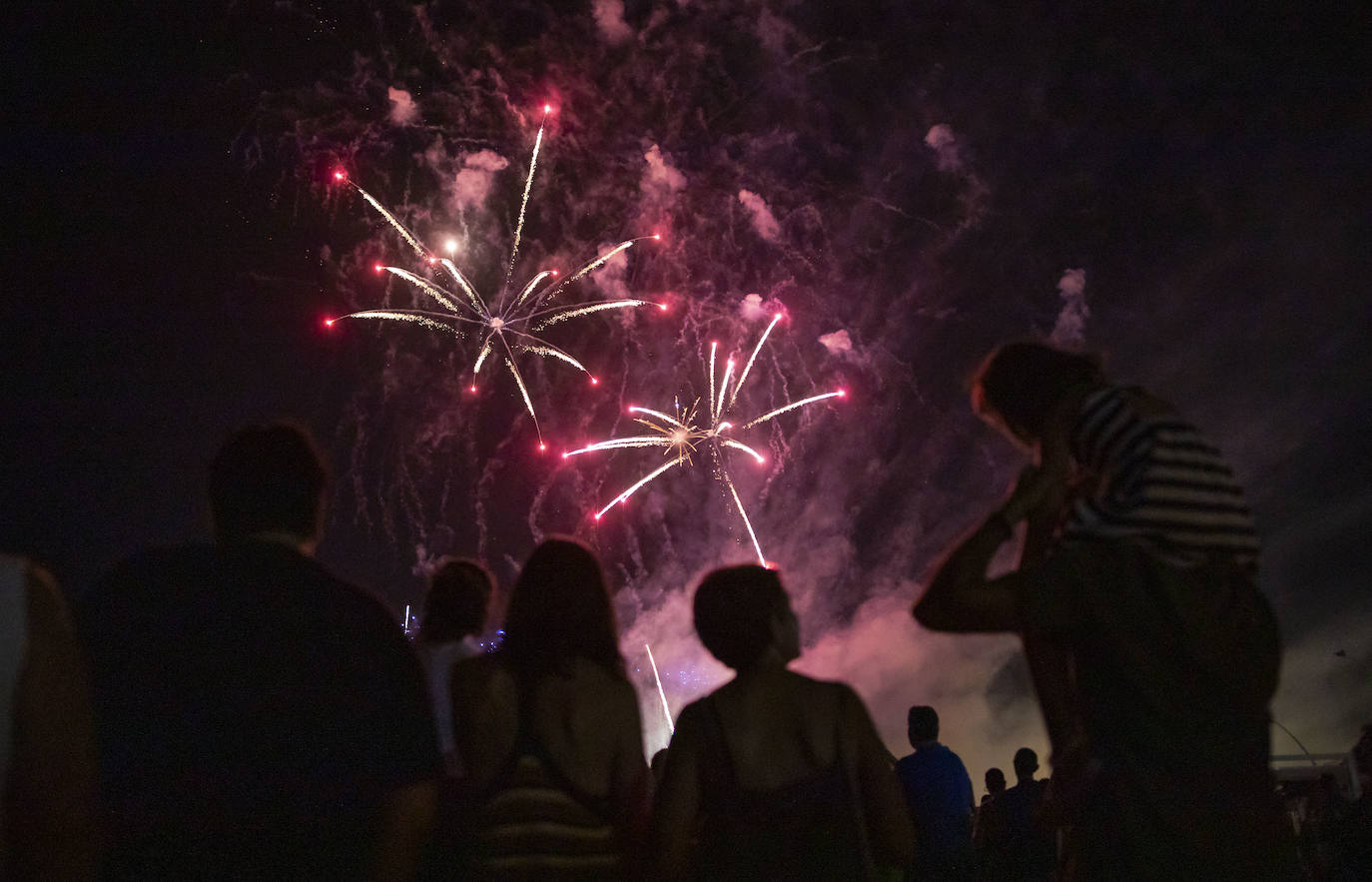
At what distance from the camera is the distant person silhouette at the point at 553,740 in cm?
318

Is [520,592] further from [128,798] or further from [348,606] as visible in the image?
[128,798]

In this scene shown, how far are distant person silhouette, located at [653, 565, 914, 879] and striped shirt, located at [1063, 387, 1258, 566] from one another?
4.02 feet

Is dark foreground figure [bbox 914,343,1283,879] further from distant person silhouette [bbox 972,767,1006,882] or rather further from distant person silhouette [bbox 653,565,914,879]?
distant person silhouette [bbox 972,767,1006,882]

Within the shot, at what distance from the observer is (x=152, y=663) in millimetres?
2332

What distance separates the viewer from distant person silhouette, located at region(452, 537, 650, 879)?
318 centimetres

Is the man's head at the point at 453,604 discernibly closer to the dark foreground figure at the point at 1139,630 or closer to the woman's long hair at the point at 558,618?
the woman's long hair at the point at 558,618

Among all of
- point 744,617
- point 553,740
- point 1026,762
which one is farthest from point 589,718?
point 1026,762

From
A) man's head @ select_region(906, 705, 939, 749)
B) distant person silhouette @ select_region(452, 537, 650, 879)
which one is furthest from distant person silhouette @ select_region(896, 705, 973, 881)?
distant person silhouette @ select_region(452, 537, 650, 879)

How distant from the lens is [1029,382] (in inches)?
122

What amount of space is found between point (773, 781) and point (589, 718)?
2.37 feet

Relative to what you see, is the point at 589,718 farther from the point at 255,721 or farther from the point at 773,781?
the point at 255,721

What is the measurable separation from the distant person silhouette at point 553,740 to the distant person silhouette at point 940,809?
3.36m

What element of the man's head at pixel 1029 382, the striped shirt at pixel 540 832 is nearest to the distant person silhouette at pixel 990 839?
the striped shirt at pixel 540 832

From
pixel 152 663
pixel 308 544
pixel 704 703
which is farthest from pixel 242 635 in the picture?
pixel 704 703
